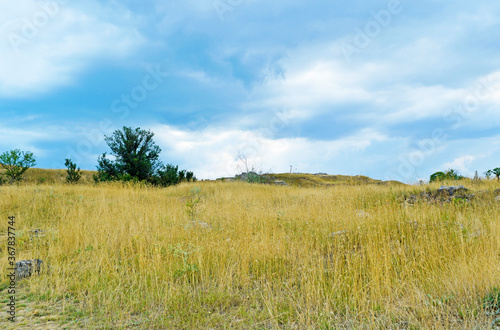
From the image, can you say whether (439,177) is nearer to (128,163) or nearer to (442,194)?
(442,194)

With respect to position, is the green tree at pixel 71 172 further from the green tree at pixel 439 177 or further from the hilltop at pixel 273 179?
the green tree at pixel 439 177

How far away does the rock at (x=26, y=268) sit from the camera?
5.01 metres

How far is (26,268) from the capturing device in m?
5.08

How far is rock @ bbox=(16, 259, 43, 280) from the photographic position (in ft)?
16.4

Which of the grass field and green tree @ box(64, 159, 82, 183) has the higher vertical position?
green tree @ box(64, 159, 82, 183)

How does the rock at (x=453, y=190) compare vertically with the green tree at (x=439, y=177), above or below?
below

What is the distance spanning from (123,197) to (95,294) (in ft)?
30.4

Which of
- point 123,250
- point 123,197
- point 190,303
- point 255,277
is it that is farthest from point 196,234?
point 123,197

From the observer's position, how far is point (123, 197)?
1287 centimetres

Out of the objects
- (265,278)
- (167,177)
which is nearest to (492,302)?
(265,278)

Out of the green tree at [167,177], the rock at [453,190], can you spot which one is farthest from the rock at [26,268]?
the green tree at [167,177]

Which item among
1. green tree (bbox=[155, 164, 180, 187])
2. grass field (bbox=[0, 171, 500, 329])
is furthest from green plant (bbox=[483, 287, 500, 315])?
green tree (bbox=[155, 164, 180, 187])

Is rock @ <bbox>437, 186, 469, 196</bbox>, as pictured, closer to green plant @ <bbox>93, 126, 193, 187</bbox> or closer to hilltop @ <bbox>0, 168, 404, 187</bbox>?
hilltop @ <bbox>0, 168, 404, 187</bbox>

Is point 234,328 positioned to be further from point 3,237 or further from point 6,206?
point 6,206
